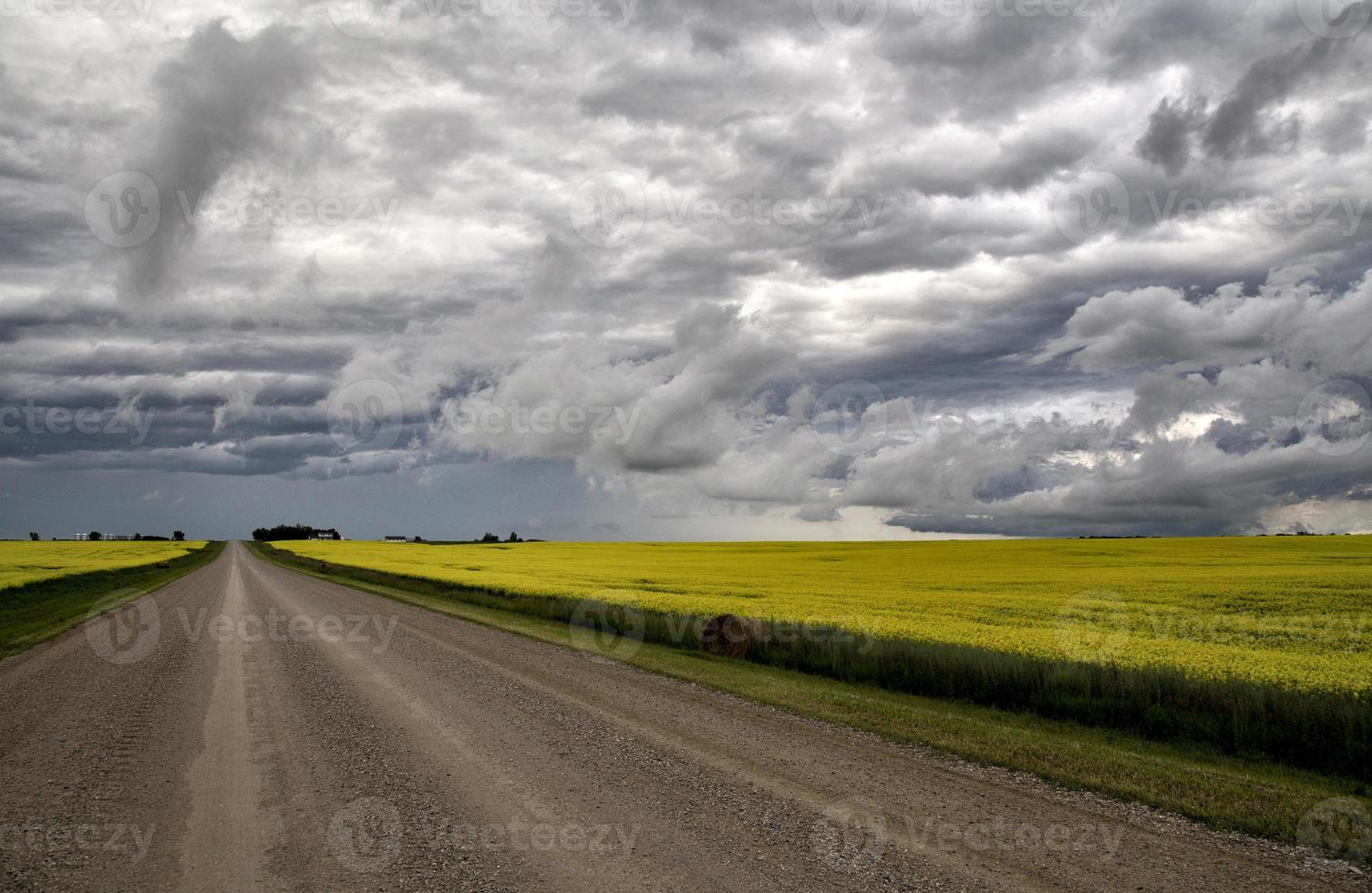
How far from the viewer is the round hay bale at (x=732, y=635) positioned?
18.3 m

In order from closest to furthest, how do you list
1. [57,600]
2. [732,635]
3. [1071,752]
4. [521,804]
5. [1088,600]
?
[521,804]
[1071,752]
[732,635]
[1088,600]
[57,600]

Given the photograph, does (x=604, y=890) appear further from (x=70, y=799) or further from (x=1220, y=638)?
(x=1220, y=638)

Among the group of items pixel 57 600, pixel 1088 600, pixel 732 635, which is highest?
pixel 1088 600

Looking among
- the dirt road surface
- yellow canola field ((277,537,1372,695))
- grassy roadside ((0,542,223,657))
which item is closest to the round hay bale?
yellow canola field ((277,537,1372,695))

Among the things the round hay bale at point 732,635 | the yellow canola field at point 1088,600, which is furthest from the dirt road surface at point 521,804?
the yellow canola field at point 1088,600

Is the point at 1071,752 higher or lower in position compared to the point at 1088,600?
lower

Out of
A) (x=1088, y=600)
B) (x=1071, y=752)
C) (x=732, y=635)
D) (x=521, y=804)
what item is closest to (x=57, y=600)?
(x=732, y=635)

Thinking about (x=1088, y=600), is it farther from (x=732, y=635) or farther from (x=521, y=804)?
(x=521, y=804)

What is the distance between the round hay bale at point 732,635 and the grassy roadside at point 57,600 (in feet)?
50.7

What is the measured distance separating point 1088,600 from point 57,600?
4234 centimetres

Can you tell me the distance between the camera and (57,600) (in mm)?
36125

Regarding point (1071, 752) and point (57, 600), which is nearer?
point (1071, 752)

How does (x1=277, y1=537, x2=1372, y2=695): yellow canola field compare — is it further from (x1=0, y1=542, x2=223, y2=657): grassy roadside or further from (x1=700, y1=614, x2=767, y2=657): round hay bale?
(x1=0, y1=542, x2=223, y2=657): grassy roadside

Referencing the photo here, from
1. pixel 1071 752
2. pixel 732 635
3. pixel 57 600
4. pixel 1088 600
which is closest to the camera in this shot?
pixel 1071 752
